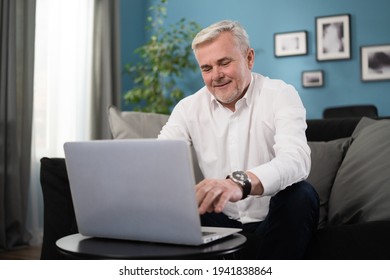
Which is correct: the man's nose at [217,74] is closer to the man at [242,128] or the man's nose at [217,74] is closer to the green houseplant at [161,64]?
the man at [242,128]

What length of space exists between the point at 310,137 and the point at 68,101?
2.39 metres

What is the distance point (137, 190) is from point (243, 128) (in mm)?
798

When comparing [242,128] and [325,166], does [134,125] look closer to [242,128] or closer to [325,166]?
[242,128]

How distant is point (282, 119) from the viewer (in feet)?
5.42

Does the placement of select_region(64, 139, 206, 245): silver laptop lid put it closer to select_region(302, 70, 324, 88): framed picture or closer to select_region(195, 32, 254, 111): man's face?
select_region(195, 32, 254, 111): man's face

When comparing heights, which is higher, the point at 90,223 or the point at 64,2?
the point at 64,2

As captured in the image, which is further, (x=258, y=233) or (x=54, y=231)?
(x=54, y=231)

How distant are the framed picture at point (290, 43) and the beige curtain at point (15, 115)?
7.50 feet

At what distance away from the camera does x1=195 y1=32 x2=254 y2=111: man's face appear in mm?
1781

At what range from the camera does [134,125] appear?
2.34 meters

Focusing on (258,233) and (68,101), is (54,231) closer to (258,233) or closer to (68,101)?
(258,233)

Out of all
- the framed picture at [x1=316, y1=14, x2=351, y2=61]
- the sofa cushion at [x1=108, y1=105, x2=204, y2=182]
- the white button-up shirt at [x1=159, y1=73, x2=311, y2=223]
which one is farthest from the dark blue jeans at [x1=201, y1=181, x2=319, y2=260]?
the framed picture at [x1=316, y1=14, x2=351, y2=61]

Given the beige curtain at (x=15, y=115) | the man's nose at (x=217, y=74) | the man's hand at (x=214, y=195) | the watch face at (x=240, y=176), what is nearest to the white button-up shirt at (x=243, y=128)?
the man's nose at (x=217, y=74)
